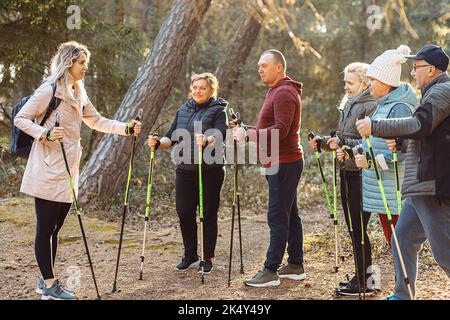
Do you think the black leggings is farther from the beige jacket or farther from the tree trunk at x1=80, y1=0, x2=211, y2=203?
the tree trunk at x1=80, y1=0, x2=211, y2=203

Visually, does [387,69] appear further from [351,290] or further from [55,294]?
[55,294]

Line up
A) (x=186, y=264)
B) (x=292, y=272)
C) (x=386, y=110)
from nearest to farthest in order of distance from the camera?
(x=386, y=110)
(x=292, y=272)
(x=186, y=264)

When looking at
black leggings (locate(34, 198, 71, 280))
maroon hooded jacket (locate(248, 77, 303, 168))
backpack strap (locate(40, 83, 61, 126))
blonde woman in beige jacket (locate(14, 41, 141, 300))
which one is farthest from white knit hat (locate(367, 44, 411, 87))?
black leggings (locate(34, 198, 71, 280))

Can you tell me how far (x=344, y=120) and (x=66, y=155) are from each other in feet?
8.05

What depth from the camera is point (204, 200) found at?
6023 millimetres

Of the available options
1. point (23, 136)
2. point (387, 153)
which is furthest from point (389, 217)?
point (23, 136)

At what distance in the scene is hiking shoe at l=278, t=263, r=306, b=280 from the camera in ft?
19.1

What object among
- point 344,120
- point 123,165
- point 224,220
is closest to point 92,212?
point 123,165

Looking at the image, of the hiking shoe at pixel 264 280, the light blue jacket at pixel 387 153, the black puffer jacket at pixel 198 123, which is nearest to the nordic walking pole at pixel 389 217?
the light blue jacket at pixel 387 153

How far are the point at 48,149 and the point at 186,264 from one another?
1992 millimetres

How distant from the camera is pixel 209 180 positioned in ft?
19.6

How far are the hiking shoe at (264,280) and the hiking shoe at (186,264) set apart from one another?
86 centimetres

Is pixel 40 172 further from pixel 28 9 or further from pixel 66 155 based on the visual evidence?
pixel 28 9

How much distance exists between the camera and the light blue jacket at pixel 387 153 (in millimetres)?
4754
